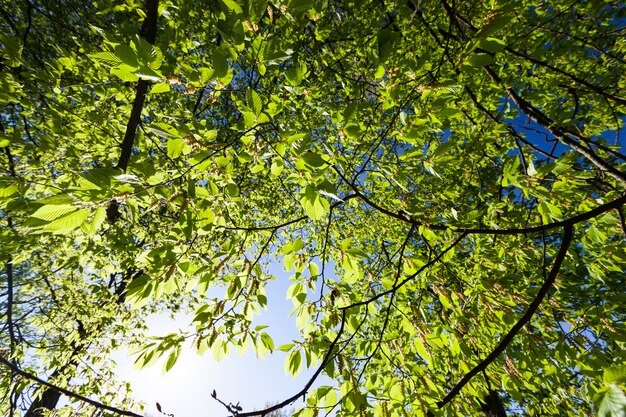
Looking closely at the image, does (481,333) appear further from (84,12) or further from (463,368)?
(84,12)

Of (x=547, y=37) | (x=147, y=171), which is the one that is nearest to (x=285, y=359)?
(x=147, y=171)

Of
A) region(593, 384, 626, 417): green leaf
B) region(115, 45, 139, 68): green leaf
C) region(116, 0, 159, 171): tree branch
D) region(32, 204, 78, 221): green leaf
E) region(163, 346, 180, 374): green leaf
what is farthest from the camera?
region(116, 0, 159, 171): tree branch

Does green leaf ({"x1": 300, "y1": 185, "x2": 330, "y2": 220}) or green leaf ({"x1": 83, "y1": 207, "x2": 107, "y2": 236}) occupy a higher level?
green leaf ({"x1": 300, "y1": 185, "x2": 330, "y2": 220})

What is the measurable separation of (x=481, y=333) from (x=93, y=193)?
10.6 feet

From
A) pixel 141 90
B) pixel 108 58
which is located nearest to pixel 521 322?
pixel 108 58

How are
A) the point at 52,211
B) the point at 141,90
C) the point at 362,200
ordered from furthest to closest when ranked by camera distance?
the point at 141,90, the point at 362,200, the point at 52,211

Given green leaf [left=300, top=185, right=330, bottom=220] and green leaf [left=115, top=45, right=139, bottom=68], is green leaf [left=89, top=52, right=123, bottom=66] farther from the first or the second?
green leaf [left=300, top=185, right=330, bottom=220]

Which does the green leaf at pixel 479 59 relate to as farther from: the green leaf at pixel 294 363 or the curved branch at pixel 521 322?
the green leaf at pixel 294 363

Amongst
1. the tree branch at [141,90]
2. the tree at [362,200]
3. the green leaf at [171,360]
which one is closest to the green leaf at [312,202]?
the tree at [362,200]

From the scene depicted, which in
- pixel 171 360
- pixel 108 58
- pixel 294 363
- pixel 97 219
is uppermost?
pixel 108 58

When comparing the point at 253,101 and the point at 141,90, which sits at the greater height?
the point at 253,101

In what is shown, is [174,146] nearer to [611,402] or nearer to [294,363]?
[294,363]

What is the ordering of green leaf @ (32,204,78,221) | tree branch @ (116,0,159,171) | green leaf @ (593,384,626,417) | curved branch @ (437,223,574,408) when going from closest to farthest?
green leaf @ (593,384,626,417) < green leaf @ (32,204,78,221) < curved branch @ (437,223,574,408) < tree branch @ (116,0,159,171)

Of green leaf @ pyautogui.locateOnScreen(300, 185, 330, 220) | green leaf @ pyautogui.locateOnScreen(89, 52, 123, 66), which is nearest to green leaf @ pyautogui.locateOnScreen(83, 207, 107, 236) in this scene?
green leaf @ pyautogui.locateOnScreen(89, 52, 123, 66)
